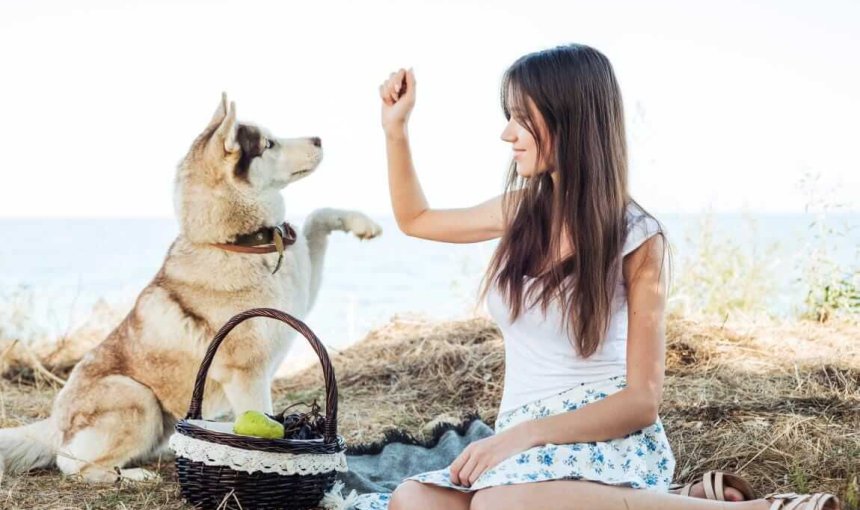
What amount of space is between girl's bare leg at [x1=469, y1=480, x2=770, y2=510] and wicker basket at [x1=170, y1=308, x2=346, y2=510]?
76 centimetres

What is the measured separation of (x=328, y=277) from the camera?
23.3 metres

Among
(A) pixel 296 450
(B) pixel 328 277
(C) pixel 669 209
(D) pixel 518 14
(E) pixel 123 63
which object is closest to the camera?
(A) pixel 296 450

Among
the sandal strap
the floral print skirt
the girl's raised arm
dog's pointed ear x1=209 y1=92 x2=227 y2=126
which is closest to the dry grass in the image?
the sandal strap

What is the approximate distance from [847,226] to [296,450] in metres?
4.78

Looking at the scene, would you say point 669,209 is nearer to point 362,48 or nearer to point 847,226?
point 847,226

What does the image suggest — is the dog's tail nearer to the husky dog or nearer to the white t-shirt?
the husky dog

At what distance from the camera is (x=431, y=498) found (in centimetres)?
235

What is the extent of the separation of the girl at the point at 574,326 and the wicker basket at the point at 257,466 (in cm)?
48

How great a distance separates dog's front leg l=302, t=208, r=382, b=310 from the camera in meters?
3.89

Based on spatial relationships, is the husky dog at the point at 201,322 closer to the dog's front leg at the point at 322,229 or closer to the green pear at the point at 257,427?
the dog's front leg at the point at 322,229

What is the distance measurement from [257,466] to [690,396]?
2.23 m

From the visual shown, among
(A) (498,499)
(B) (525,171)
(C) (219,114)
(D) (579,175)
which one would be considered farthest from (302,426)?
(C) (219,114)

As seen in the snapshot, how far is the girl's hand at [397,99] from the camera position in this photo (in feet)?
8.60

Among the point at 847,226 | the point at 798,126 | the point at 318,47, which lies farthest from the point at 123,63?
the point at 847,226
